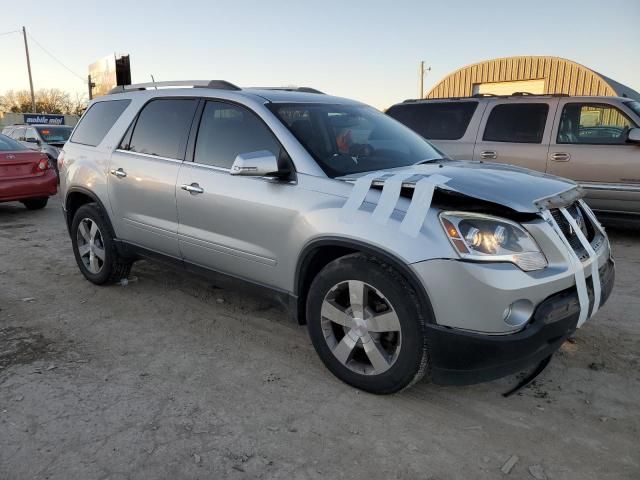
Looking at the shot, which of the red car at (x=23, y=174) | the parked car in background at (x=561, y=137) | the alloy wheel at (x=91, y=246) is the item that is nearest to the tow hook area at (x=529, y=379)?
the alloy wheel at (x=91, y=246)

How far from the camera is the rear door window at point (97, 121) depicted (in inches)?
190

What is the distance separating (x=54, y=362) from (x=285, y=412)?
65.9 inches

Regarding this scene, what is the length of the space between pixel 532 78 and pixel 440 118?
28187 millimetres

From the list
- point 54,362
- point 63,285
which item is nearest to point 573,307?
point 54,362

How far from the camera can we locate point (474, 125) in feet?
24.4

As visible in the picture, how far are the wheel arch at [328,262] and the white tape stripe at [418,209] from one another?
0.17 m

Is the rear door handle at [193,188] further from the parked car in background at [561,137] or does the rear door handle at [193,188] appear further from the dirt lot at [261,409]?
the parked car in background at [561,137]

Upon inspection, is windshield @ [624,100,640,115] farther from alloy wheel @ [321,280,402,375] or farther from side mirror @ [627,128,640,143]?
alloy wheel @ [321,280,402,375]

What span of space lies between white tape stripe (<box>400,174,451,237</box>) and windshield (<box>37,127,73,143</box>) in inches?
585

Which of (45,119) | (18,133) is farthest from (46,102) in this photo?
(18,133)

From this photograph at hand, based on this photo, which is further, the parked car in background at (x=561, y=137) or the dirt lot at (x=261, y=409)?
the parked car in background at (x=561, y=137)

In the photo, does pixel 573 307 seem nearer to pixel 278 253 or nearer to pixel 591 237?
pixel 591 237

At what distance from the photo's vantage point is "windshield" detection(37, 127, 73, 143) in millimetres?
15461

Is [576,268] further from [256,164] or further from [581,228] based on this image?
[256,164]
